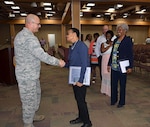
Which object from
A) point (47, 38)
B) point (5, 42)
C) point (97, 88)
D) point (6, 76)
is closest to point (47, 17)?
point (47, 38)

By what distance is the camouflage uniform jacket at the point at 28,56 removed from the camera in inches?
79.8

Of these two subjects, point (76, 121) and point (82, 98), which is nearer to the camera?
point (82, 98)

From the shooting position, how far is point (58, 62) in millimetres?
2098

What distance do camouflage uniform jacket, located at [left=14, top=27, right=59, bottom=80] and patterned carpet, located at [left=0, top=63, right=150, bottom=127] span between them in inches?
35.2

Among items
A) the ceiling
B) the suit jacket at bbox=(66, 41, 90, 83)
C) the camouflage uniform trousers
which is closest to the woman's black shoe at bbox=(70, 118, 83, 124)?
the camouflage uniform trousers

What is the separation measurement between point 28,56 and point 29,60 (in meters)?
0.05

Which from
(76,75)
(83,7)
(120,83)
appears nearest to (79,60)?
(76,75)

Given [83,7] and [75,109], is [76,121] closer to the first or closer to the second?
[75,109]

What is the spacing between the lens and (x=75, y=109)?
307cm

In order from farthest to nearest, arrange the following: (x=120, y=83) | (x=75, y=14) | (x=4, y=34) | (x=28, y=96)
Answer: (x=4, y=34) → (x=75, y=14) → (x=120, y=83) → (x=28, y=96)

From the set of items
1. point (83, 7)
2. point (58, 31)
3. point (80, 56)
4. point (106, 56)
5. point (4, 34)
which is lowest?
point (106, 56)

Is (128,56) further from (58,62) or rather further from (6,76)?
(6,76)

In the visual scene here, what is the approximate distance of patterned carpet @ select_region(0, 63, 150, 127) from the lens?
2.59m

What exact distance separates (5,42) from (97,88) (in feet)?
44.0
